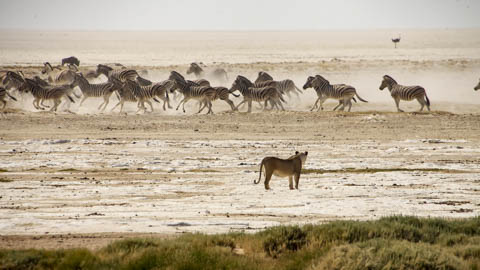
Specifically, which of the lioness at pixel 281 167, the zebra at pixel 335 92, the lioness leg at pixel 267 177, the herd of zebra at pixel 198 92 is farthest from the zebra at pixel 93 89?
the lioness leg at pixel 267 177

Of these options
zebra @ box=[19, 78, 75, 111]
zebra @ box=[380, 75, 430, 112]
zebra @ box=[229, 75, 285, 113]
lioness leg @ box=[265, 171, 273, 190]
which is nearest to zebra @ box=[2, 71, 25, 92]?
zebra @ box=[19, 78, 75, 111]

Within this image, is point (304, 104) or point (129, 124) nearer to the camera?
point (129, 124)

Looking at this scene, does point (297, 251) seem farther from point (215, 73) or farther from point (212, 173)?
point (215, 73)

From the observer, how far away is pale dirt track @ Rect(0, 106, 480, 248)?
11.2 metres

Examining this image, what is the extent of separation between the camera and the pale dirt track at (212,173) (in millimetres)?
11188

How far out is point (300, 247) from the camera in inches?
380

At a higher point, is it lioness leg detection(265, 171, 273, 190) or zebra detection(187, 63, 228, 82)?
zebra detection(187, 63, 228, 82)

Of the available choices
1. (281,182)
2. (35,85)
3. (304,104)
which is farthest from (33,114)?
(281,182)

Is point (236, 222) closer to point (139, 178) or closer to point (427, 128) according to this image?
point (139, 178)

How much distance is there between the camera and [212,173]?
1563cm

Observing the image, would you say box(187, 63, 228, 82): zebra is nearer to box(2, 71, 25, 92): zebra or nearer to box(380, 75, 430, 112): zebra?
box(2, 71, 25, 92): zebra

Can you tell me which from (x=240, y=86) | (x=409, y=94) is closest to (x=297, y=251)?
(x=409, y=94)

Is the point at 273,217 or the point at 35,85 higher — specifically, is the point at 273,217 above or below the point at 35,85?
below

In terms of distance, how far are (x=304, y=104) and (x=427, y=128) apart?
32.2ft
